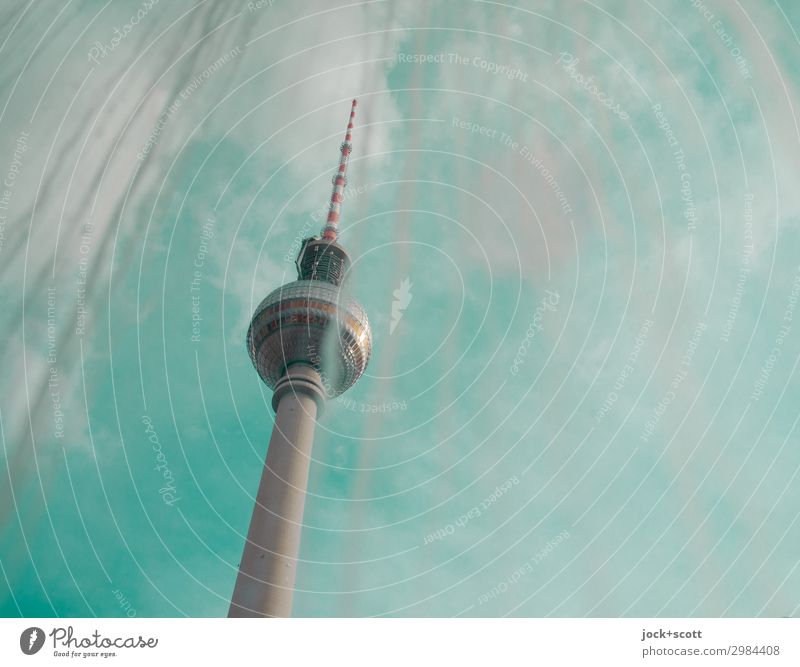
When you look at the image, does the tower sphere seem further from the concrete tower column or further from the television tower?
the concrete tower column

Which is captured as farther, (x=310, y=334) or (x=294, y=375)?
(x=310, y=334)

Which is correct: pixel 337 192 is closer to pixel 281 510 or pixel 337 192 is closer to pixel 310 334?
pixel 310 334

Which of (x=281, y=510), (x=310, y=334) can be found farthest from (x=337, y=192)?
(x=281, y=510)

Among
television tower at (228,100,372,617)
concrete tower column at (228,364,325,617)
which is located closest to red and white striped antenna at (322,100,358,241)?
television tower at (228,100,372,617)

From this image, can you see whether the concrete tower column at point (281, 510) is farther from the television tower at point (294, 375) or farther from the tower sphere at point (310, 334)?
the tower sphere at point (310, 334)
